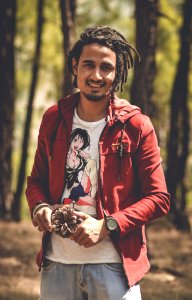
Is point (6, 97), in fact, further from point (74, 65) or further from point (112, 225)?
point (112, 225)

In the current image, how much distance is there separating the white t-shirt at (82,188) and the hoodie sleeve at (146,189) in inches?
6.4

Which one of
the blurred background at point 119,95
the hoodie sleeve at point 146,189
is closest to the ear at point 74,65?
the blurred background at point 119,95

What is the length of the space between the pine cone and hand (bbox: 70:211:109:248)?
0.03 metres

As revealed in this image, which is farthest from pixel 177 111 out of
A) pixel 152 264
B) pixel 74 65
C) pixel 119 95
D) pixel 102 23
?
pixel 74 65

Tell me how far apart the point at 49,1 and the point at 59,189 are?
12.4 metres

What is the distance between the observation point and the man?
8.66 ft

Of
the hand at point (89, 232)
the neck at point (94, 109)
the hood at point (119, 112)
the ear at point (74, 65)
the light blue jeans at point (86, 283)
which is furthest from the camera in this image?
the ear at point (74, 65)

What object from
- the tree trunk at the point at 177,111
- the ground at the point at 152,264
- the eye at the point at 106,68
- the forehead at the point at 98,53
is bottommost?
the ground at the point at 152,264

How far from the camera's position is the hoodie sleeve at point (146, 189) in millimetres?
2600

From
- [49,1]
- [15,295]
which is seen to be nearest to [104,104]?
[15,295]

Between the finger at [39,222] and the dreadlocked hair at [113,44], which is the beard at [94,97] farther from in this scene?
the finger at [39,222]

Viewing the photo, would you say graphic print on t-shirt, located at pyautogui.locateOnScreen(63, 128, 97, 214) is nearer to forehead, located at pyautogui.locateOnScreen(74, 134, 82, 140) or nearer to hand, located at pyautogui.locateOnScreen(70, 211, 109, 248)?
forehead, located at pyautogui.locateOnScreen(74, 134, 82, 140)

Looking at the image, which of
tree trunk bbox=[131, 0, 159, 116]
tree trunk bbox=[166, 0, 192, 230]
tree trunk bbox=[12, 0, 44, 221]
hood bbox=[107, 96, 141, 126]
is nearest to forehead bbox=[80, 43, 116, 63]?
hood bbox=[107, 96, 141, 126]

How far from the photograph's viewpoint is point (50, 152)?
9.55 feet
